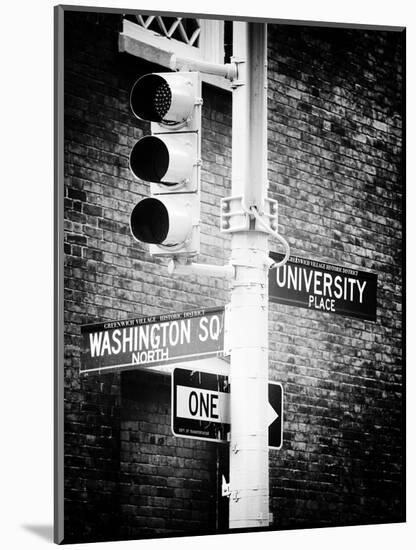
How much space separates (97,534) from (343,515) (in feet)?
6.98

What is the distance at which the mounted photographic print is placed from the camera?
888 centimetres

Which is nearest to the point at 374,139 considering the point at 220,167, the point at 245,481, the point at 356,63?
the point at 356,63

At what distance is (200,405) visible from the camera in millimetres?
8938

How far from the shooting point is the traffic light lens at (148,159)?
28.2ft

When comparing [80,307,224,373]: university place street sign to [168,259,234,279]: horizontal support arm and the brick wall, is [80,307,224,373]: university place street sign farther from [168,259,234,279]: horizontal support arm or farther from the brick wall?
the brick wall

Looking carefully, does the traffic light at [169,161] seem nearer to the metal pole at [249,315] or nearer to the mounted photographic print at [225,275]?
the mounted photographic print at [225,275]

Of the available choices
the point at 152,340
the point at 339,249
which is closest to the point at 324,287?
the point at 339,249

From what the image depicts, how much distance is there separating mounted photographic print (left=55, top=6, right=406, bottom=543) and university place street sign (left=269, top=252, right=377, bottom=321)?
0.06 feet

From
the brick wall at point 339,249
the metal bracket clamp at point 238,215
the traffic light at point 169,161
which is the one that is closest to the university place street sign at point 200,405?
the traffic light at point 169,161

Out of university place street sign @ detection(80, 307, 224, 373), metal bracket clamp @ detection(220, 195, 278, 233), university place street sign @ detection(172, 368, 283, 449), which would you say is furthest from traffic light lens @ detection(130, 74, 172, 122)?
university place street sign @ detection(172, 368, 283, 449)

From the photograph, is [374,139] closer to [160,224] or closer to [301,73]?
[301,73]

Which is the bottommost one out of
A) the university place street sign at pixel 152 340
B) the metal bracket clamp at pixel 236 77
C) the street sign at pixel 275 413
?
the street sign at pixel 275 413

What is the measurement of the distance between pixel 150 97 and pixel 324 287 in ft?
6.87

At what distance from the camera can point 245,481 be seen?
901cm
